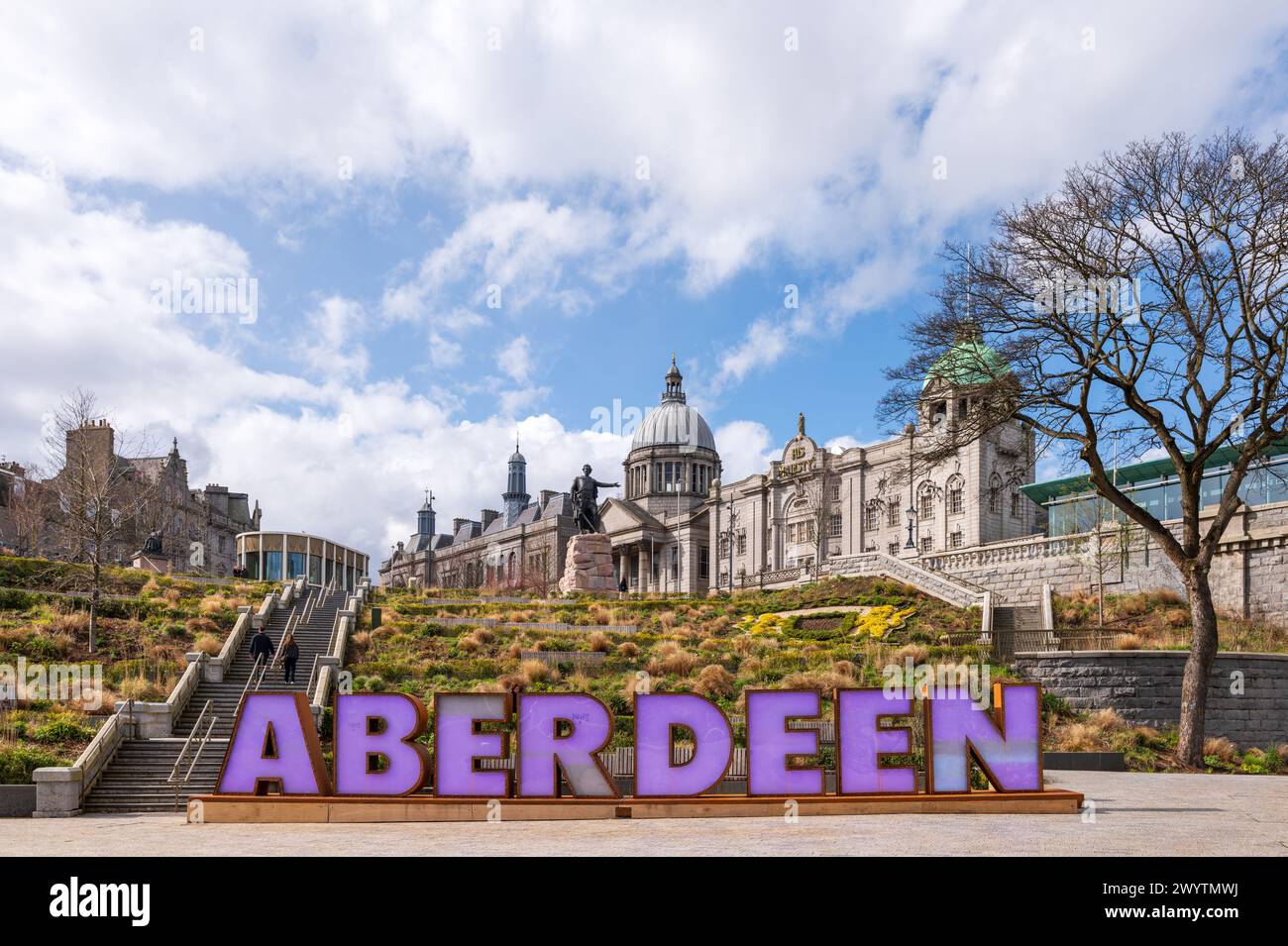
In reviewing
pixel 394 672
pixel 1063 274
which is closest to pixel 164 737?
pixel 394 672

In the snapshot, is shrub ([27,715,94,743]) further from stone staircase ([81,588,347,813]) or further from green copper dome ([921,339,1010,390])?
green copper dome ([921,339,1010,390])

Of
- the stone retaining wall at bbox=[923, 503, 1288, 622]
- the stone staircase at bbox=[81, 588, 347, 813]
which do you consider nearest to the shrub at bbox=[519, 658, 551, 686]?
the stone staircase at bbox=[81, 588, 347, 813]

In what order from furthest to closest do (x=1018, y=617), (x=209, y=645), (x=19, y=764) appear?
(x=1018, y=617) < (x=209, y=645) < (x=19, y=764)

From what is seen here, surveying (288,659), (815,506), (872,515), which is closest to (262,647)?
(288,659)

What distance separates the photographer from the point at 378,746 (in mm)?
16141

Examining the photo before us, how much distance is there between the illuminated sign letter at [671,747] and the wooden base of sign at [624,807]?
0.22 m

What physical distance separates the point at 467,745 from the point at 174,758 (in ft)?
32.7

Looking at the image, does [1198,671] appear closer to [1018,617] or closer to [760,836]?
[760,836]

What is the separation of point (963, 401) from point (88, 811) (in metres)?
21.1

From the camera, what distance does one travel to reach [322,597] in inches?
1784

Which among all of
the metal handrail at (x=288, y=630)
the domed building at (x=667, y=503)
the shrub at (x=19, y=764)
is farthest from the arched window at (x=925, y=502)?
the shrub at (x=19, y=764)

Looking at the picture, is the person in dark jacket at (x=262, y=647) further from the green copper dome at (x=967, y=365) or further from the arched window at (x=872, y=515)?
the arched window at (x=872, y=515)

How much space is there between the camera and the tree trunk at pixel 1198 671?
82.2ft

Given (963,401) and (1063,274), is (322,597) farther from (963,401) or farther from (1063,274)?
(1063,274)
